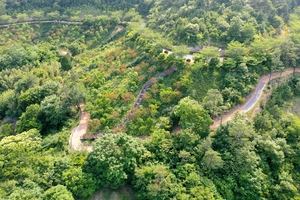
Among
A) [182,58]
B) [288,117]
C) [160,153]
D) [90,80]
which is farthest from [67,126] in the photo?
[288,117]

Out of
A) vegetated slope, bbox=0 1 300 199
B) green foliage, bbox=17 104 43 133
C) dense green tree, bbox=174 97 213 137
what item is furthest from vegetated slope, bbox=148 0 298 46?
green foliage, bbox=17 104 43 133

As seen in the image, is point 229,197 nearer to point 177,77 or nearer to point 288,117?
point 288,117

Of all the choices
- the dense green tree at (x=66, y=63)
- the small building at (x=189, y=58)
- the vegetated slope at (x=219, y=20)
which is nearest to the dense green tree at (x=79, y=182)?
the small building at (x=189, y=58)

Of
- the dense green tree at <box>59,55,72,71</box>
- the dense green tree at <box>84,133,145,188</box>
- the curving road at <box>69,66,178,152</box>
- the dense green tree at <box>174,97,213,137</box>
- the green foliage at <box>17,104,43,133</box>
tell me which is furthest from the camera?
the dense green tree at <box>59,55,72,71</box>

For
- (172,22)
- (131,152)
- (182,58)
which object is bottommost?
(131,152)

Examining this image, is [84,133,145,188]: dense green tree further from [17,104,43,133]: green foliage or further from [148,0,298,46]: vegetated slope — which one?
[148,0,298,46]: vegetated slope

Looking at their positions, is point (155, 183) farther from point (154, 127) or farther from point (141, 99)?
point (141, 99)

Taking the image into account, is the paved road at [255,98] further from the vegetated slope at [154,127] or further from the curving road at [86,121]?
the curving road at [86,121]

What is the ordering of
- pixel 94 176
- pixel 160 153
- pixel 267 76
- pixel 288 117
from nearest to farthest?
pixel 94 176 → pixel 160 153 → pixel 288 117 → pixel 267 76

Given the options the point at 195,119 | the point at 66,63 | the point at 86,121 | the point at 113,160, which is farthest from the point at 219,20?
the point at 113,160
